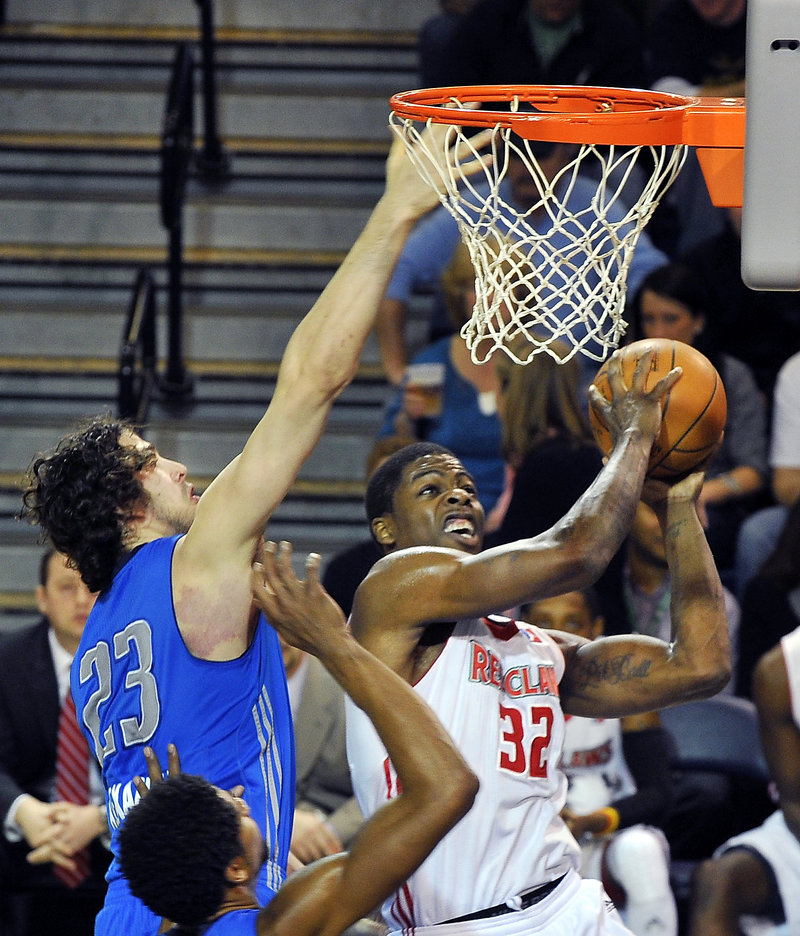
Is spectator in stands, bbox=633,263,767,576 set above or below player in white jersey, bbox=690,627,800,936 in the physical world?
above

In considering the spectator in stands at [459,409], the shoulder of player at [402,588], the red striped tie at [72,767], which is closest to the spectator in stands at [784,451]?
the spectator in stands at [459,409]

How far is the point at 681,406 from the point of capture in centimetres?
329

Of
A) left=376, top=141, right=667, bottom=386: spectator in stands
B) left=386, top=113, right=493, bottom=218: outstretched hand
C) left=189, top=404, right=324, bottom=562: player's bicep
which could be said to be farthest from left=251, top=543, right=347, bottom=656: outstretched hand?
left=376, top=141, right=667, bottom=386: spectator in stands

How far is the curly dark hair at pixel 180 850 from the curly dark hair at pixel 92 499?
0.73m

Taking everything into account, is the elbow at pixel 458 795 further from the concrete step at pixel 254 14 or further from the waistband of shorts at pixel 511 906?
the concrete step at pixel 254 14

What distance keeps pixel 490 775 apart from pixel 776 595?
8.21 ft

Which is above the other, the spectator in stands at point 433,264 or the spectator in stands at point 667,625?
the spectator in stands at point 433,264

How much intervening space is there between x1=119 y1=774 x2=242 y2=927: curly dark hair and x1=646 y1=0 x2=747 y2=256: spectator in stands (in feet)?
16.0

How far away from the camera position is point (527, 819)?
10.7 feet

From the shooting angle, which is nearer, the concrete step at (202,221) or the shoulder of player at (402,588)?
the shoulder of player at (402,588)

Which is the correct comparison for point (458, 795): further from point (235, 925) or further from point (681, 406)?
point (681, 406)

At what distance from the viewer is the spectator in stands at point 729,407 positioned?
5828mm

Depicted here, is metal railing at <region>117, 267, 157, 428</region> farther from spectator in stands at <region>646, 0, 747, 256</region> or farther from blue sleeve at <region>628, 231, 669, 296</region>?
spectator in stands at <region>646, 0, 747, 256</region>

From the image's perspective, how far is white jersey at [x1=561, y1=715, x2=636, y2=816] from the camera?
4914 millimetres
